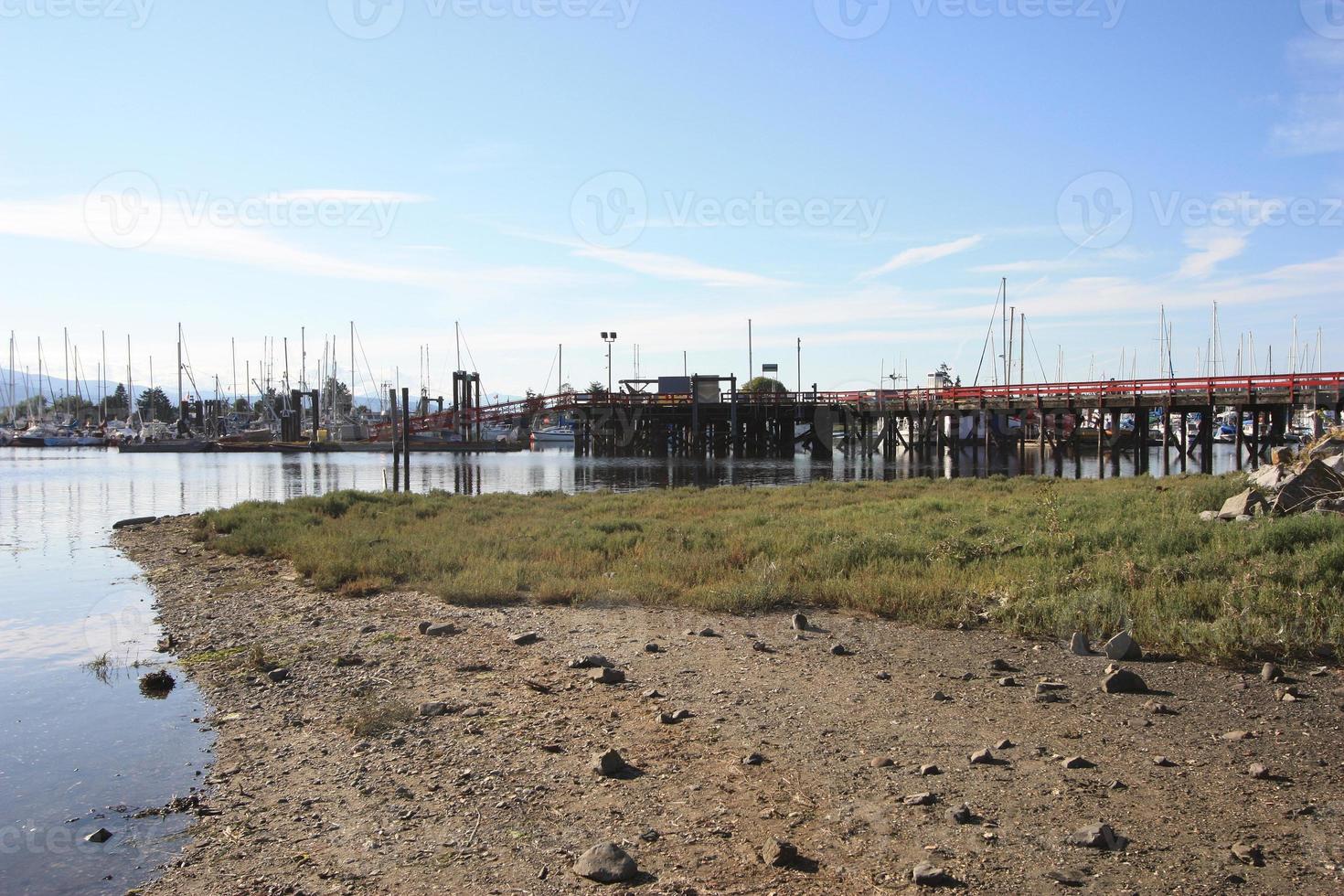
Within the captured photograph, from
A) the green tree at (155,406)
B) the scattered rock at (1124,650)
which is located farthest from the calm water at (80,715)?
the green tree at (155,406)

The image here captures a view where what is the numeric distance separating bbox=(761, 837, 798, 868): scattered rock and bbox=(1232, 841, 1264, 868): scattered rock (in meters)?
2.51

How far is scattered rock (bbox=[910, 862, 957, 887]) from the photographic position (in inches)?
210

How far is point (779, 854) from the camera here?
5.68 meters

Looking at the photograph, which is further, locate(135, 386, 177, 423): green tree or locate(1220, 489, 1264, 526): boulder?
locate(135, 386, 177, 423): green tree

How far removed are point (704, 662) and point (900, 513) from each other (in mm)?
12461

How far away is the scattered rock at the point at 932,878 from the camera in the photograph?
5332 millimetres

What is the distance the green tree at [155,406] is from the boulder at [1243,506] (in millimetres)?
166431

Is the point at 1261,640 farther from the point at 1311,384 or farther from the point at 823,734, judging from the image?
the point at 1311,384

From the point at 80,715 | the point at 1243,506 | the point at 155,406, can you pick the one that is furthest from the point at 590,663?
the point at 155,406

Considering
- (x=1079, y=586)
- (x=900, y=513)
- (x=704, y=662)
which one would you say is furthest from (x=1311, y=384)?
(x=704, y=662)

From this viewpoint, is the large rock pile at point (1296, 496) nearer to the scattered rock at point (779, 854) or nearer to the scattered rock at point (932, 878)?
the scattered rock at point (932, 878)

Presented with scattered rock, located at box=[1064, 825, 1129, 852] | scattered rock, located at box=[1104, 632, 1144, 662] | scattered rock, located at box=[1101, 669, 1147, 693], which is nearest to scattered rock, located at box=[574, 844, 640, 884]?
scattered rock, located at box=[1064, 825, 1129, 852]

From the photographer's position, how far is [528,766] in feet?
24.5

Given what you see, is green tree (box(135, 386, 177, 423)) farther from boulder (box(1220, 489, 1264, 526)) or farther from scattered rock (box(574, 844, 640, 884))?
scattered rock (box(574, 844, 640, 884))
